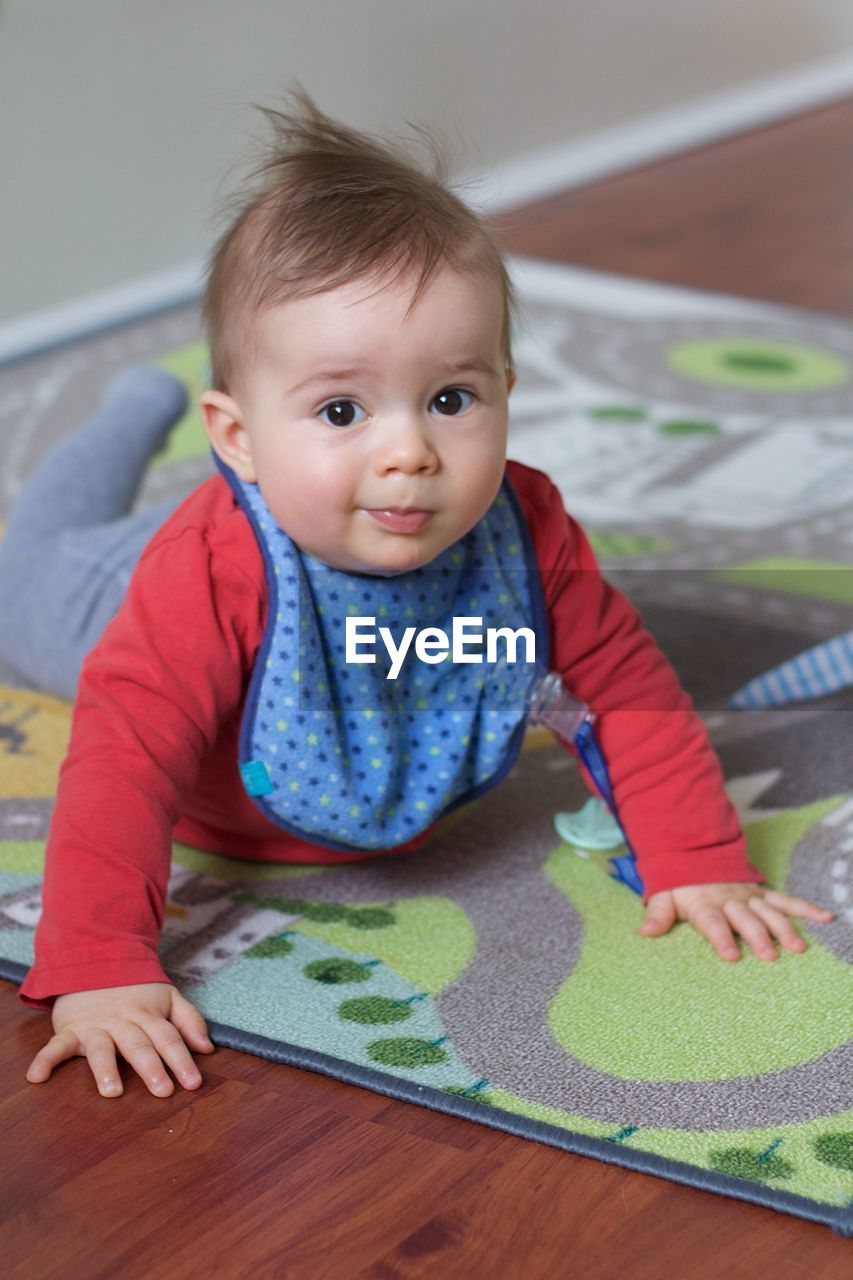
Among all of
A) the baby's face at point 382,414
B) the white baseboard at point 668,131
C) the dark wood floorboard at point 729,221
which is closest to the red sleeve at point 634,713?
the baby's face at point 382,414

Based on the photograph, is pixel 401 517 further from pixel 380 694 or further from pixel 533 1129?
pixel 533 1129

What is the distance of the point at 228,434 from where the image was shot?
2.96 ft

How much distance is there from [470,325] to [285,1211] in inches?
17.0

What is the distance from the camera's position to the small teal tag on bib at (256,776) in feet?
3.00

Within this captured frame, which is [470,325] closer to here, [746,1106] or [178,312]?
[746,1106]

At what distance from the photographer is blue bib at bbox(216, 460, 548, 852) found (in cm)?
90

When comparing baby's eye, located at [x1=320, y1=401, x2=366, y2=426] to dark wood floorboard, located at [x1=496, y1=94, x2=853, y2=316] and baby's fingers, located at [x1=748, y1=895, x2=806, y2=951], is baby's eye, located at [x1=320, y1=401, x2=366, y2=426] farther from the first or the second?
dark wood floorboard, located at [x1=496, y1=94, x2=853, y2=316]

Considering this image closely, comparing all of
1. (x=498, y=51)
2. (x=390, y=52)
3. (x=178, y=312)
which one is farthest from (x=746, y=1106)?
(x=498, y=51)

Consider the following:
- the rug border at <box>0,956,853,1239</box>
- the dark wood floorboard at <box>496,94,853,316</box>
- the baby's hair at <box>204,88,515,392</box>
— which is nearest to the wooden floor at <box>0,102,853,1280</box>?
the rug border at <box>0,956,853,1239</box>

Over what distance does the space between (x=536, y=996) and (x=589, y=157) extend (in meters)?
2.60

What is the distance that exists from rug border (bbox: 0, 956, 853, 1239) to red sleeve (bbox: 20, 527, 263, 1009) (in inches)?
2.7

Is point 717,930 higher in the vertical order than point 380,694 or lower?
lower

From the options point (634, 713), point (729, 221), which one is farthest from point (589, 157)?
point (634, 713)

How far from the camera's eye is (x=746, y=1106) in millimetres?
769
